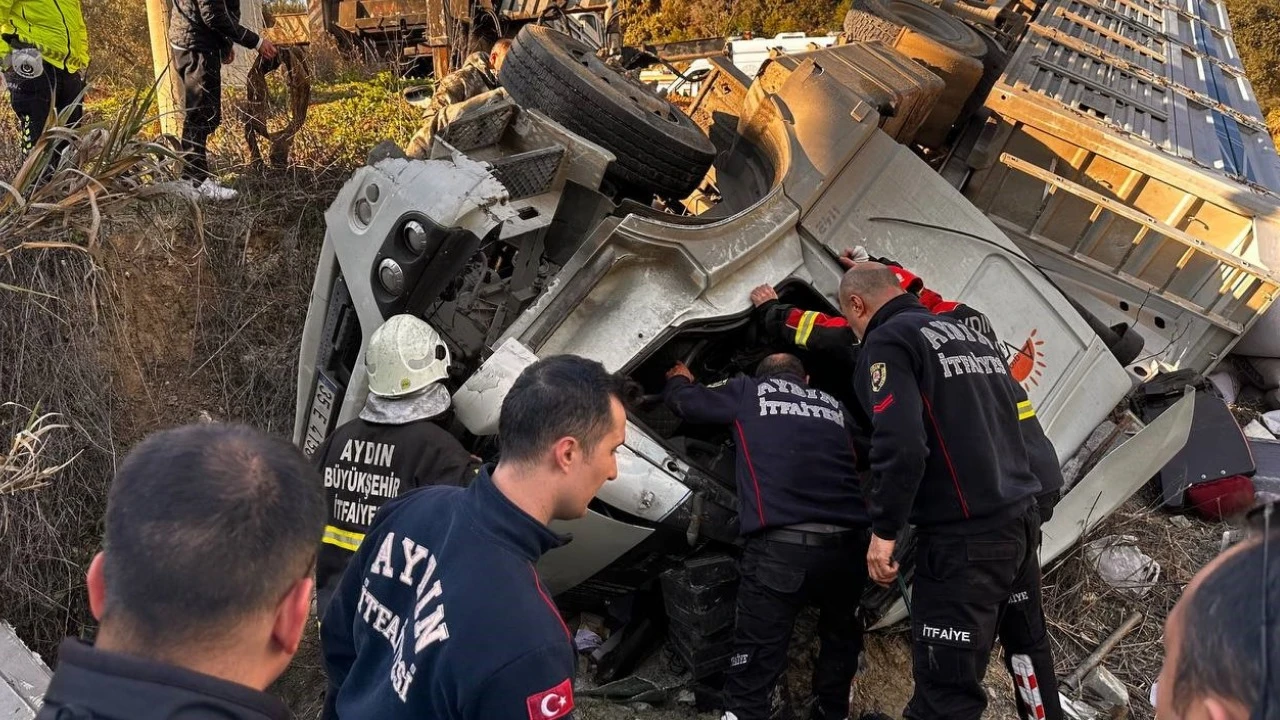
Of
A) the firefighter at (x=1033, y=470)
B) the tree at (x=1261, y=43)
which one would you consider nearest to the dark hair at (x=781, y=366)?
the firefighter at (x=1033, y=470)

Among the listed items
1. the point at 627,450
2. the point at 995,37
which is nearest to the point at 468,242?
the point at 627,450

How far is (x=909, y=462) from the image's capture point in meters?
2.68

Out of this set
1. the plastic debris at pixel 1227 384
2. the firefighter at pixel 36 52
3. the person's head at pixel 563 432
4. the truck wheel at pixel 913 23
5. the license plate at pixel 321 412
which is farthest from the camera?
the plastic debris at pixel 1227 384

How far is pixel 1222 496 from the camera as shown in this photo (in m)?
4.44

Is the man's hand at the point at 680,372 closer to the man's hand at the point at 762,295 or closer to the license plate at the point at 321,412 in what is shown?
the man's hand at the point at 762,295

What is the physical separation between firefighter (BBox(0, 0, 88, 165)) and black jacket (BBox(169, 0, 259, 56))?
1.36 ft

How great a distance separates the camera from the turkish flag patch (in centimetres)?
144

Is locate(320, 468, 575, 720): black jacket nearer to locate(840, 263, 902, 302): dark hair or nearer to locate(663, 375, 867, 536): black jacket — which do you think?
locate(663, 375, 867, 536): black jacket

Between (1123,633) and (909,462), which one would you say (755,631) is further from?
(1123,633)

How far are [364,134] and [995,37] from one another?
4.88 metres

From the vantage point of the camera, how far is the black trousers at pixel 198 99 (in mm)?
4418

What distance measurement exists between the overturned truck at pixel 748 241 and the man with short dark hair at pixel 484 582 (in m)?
1.12

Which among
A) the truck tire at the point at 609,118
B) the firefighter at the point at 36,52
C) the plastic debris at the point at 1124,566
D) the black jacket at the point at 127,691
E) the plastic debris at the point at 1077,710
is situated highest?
the black jacket at the point at 127,691

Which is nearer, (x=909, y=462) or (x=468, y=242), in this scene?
(x=909, y=462)
